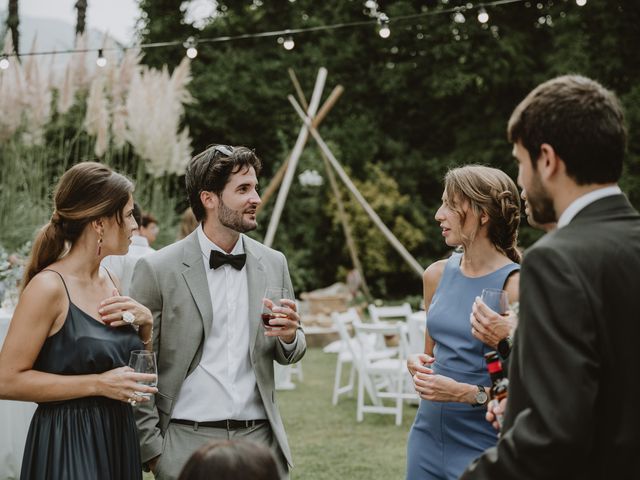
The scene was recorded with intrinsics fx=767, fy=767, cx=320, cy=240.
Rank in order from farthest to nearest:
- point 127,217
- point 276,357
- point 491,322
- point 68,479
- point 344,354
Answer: point 344,354 → point 276,357 → point 127,217 → point 68,479 → point 491,322

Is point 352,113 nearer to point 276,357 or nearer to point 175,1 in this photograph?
point 175,1

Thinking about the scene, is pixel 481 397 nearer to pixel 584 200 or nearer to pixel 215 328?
pixel 215 328

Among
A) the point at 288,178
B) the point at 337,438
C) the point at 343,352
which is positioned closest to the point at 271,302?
the point at 337,438

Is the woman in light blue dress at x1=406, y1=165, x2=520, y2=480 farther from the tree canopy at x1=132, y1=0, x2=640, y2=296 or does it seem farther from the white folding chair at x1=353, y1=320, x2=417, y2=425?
the tree canopy at x1=132, y1=0, x2=640, y2=296

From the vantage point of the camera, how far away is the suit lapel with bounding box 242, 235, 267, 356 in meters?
3.06

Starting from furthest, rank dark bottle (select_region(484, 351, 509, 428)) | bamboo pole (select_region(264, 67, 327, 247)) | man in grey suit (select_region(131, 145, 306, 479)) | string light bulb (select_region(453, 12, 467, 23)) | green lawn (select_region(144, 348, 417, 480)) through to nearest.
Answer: string light bulb (select_region(453, 12, 467, 23)), bamboo pole (select_region(264, 67, 327, 247)), green lawn (select_region(144, 348, 417, 480)), man in grey suit (select_region(131, 145, 306, 479)), dark bottle (select_region(484, 351, 509, 428))

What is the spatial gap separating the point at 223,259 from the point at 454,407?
108 centimetres

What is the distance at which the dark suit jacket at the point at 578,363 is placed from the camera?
1.50 m

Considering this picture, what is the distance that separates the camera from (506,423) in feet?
5.38

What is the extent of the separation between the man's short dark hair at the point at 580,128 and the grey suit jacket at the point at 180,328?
5.51 ft

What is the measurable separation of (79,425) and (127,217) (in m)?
0.78

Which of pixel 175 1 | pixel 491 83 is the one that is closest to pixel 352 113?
pixel 491 83

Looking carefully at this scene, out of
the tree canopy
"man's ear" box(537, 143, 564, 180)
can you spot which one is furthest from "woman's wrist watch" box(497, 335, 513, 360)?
the tree canopy

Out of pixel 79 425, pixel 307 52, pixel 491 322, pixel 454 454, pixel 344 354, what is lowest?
pixel 344 354
